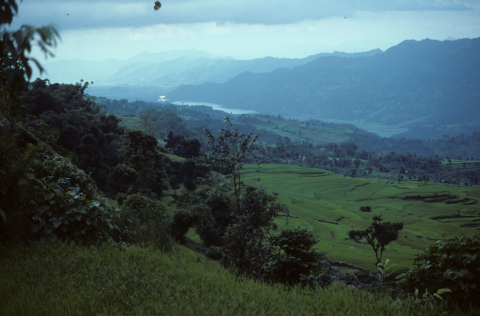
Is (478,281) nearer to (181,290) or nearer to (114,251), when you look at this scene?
(181,290)

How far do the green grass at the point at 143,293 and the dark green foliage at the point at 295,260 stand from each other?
213cm

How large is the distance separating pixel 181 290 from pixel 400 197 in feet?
309

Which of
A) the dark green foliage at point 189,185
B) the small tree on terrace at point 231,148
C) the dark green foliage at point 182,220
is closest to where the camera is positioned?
the small tree on terrace at point 231,148

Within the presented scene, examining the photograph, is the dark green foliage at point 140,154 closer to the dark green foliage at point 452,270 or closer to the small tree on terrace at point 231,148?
the small tree on terrace at point 231,148

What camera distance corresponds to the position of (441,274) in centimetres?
493

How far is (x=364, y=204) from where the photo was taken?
274 ft

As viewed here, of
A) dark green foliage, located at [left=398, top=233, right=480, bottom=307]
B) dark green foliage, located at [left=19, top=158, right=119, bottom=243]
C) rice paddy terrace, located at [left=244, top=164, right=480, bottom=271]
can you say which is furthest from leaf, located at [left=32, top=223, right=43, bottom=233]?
rice paddy terrace, located at [left=244, top=164, right=480, bottom=271]

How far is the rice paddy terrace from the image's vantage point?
143ft

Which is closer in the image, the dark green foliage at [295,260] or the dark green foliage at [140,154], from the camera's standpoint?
the dark green foliage at [295,260]

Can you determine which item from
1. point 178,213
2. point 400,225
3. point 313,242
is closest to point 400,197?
point 400,225

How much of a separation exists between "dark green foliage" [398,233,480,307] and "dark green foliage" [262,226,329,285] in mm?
2192

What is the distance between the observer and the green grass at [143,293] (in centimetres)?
412

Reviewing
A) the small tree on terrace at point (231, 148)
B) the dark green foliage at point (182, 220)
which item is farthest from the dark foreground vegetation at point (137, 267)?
the dark green foliage at point (182, 220)

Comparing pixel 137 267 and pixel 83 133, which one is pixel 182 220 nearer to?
pixel 137 267
